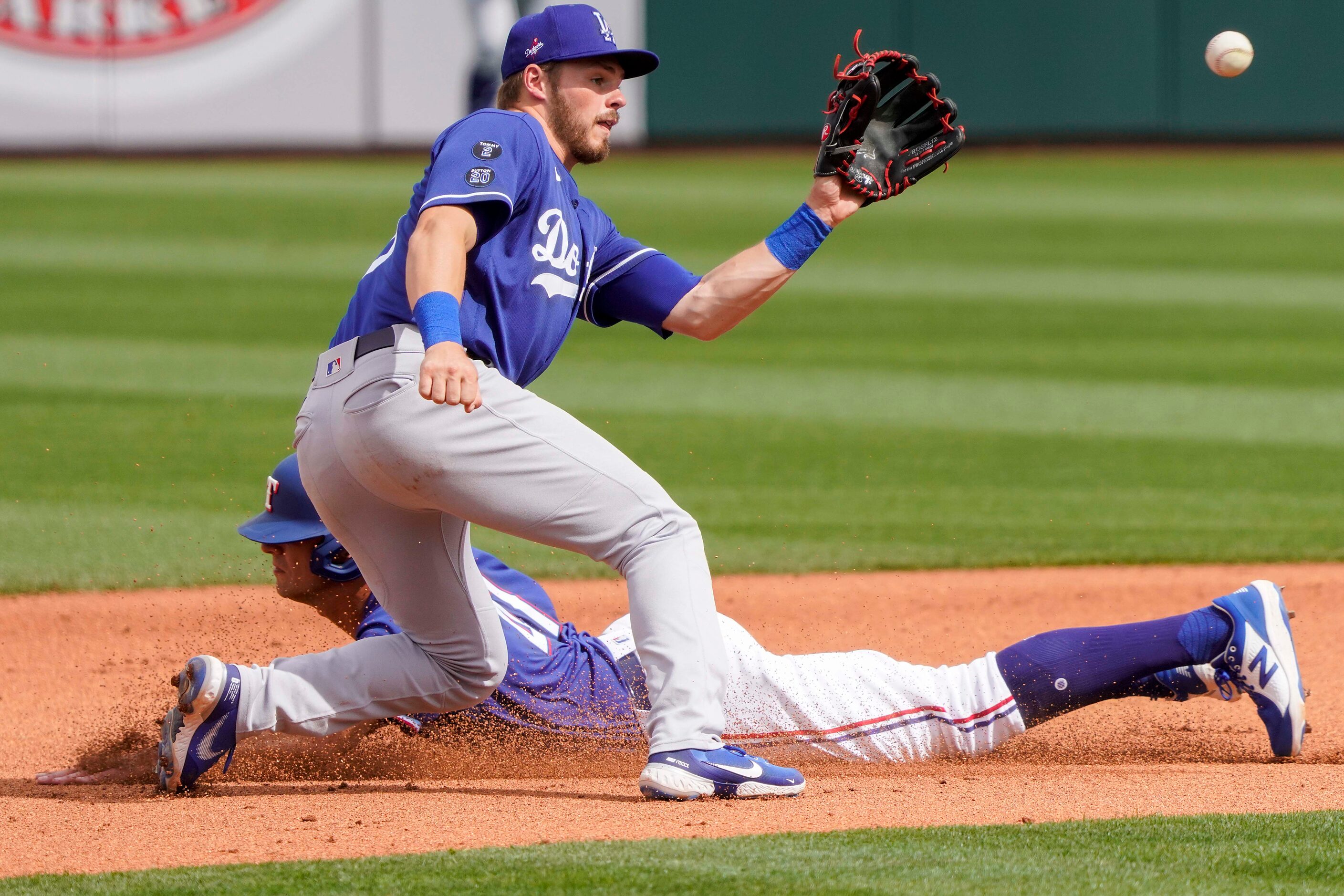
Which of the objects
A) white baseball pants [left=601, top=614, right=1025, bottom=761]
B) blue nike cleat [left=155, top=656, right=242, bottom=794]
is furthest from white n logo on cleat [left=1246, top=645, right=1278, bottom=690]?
blue nike cleat [left=155, top=656, right=242, bottom=794]

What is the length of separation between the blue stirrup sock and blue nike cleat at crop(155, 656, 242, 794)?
5.22 feet

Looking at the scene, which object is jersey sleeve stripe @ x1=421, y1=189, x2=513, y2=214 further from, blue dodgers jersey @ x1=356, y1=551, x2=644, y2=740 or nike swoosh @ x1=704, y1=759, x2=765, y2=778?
nike swoosh @ x1=704, y1=759, x2=765, y2=778

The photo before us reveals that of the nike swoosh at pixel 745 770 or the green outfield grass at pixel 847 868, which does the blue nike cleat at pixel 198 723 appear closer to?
the green outfield grass at pixel 847 868

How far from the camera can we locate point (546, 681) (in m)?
3.49

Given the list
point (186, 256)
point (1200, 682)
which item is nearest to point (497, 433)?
point (1200, 682)

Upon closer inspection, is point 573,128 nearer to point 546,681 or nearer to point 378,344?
point 378,344

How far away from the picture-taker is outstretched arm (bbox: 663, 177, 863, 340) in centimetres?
331

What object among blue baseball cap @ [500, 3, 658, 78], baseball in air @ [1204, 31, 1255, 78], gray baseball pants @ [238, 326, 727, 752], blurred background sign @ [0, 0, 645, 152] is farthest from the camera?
blurred background sign @ [0, 0, 645, 152]

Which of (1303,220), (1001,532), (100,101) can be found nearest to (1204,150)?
(1303,220)

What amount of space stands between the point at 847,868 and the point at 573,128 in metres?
1.49

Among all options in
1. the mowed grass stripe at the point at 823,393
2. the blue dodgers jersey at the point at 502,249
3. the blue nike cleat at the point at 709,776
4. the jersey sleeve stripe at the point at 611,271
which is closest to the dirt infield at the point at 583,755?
the blue nike cleat at the point at 709,776

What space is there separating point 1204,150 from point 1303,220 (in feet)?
13.9

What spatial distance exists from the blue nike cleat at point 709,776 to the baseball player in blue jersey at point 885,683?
46 centimetres

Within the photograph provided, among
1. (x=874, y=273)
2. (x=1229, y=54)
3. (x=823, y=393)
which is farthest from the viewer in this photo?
(x=874, y=273)
